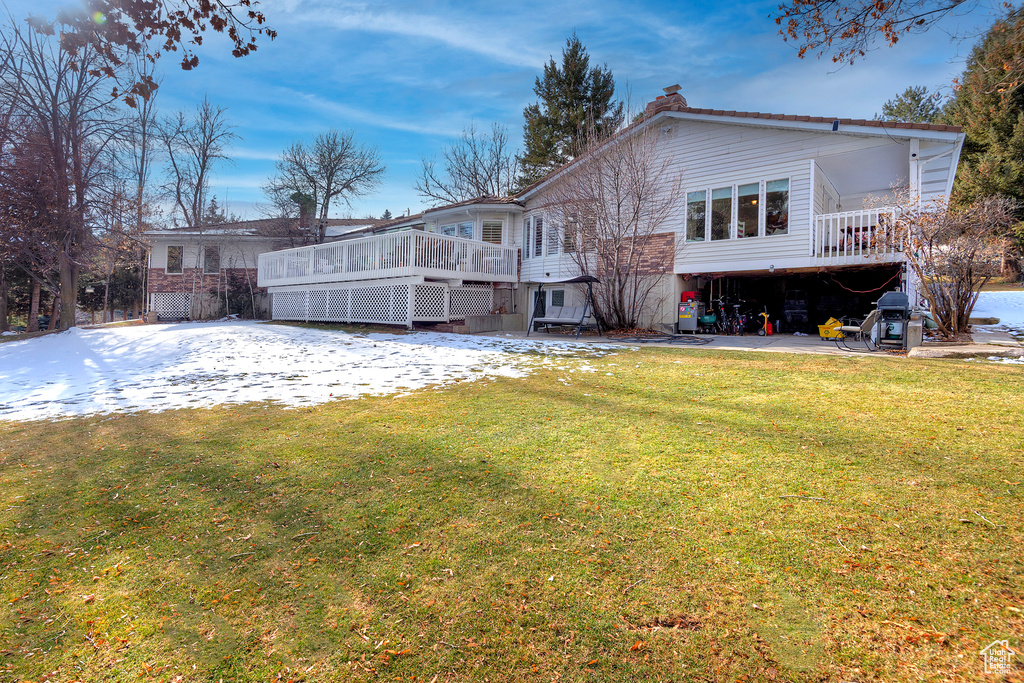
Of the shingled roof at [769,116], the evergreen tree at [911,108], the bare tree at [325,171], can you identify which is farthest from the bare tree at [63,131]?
the evergreen tree at [911,108]

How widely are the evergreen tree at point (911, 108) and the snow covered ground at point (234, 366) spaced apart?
34499 mm

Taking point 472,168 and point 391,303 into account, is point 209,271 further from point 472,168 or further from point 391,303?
point 472,168

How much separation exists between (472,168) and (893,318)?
27570mm

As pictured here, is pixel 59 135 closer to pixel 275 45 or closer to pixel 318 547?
pixel 275 45

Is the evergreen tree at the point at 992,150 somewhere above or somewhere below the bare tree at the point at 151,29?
above

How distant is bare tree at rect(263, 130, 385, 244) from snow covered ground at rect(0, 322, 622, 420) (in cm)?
1771

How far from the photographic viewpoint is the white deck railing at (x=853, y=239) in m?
10.3

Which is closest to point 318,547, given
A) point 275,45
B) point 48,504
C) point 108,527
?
point 108,527

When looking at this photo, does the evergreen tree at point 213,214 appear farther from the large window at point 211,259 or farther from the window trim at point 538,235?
the window trim at point 538,235

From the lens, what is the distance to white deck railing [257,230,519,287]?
1418cm

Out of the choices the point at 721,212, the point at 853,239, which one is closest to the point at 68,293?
the point at 721,212

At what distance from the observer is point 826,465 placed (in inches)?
118

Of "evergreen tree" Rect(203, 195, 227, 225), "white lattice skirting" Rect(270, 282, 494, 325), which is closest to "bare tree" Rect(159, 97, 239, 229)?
"evergreen tree" Rect(203, 195, 227, 225)

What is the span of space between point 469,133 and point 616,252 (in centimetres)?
2283
